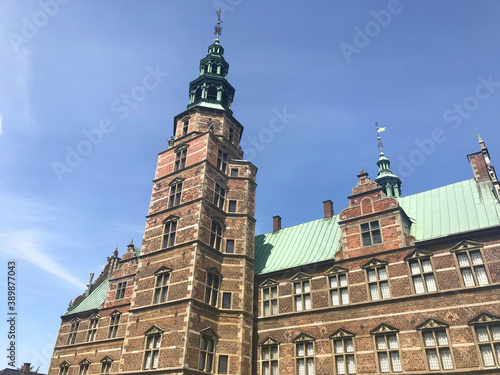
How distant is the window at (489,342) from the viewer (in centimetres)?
1688

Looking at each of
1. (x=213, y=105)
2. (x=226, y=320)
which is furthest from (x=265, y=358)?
(x=213, y=105)

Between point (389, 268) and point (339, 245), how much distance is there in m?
3.80

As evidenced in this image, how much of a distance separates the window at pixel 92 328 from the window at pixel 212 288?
14460 mm

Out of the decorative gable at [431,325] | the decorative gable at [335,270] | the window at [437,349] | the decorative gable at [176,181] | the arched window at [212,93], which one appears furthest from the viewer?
the arched window at [212,93]

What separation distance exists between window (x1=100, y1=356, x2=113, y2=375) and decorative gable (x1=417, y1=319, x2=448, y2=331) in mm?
22417

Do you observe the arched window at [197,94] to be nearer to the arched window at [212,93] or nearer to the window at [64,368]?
the arched window at [212,93]

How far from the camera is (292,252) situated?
2750 cm

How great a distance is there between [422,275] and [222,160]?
52.4 ft

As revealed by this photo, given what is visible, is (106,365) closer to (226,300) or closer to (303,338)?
(226,300)

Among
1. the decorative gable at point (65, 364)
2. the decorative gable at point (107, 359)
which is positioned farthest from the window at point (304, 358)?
the decorative gable at point (65, 364)

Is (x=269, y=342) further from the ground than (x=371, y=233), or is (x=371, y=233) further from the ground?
(x=371, y=233)

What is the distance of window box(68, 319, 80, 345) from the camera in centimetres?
3328

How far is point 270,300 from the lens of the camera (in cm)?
2486

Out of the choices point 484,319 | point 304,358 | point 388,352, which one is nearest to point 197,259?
point 304,358
